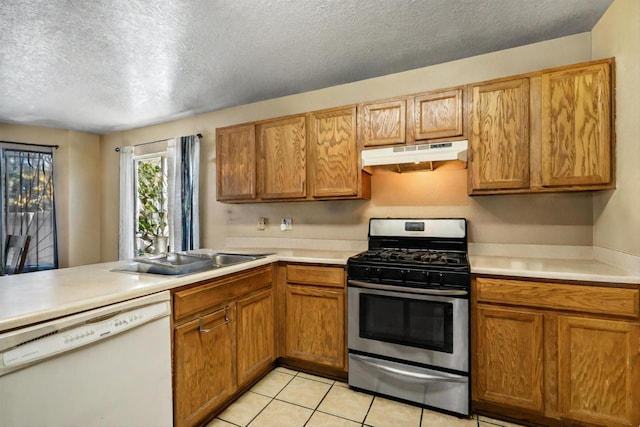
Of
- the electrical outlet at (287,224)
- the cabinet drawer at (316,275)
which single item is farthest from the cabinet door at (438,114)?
the electrical outlet at (287,224)

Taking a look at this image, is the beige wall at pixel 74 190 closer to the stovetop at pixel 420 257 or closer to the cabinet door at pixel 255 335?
the cabinet door at pixel 255 335

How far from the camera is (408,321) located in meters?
1.99

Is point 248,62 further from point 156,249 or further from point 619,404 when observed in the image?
point 619,404

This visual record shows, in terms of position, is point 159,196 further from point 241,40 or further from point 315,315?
point 315,315

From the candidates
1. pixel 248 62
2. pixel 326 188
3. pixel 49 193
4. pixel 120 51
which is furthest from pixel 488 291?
pixel 49 193

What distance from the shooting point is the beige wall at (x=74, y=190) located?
4305 millimetres

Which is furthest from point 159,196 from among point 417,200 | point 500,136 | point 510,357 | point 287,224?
point 510,357

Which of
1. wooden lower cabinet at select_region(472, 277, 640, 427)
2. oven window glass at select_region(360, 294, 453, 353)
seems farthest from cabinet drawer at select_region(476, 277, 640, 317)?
oven window glass at select_region(360, 294, 453, 353)

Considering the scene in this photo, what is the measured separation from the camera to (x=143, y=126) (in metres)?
4.24

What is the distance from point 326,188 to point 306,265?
705 millimetres

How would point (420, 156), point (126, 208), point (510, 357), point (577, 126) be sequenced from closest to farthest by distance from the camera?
point (510, 357)
point (577, 126)
point (420, 156)
point (126, 208)

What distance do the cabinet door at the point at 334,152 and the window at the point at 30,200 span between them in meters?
4.01

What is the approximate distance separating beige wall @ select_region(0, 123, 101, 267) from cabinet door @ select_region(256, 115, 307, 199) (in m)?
3.37

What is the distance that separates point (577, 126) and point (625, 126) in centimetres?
22
